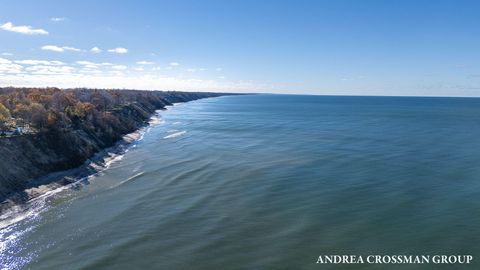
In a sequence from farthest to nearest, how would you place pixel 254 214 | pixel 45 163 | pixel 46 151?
pixel 46 151 < pixel 45 163 < pixel 254 214

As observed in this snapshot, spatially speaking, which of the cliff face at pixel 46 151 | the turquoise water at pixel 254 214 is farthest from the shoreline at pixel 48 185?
the turquoise water at pixel 254 214

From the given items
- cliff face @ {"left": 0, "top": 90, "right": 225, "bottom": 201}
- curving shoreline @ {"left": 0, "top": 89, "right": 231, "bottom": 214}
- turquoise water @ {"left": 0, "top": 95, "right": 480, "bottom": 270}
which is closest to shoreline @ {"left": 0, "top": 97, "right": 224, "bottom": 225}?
curving shoreline @ {"left": 0, "top": 89, "right": 231, "bottom": 214}

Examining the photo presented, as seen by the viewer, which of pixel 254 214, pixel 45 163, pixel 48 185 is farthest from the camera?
pixel 45 163

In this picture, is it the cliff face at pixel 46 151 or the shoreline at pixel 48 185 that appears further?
the cliff face at pixel 46 151

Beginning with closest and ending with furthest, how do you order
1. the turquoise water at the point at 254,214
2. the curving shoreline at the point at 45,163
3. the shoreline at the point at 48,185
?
1. the turquoise water at the point at 254,214
2. the shoreline at the point at 48,185
3. the curving shoreline at the point at 45,163

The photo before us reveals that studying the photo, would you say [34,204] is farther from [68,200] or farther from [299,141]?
[299,141]

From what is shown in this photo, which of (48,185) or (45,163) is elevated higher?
(45,163)

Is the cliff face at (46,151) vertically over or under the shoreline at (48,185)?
over

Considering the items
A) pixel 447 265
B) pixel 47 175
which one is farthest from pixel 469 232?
pixel 47 175

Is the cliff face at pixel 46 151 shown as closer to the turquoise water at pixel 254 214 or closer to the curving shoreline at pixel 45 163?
the curving shoreline at pixel 45 163

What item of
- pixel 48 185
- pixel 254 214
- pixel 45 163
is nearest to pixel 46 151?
pixel 45 163

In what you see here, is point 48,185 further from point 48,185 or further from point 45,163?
point 45,163
